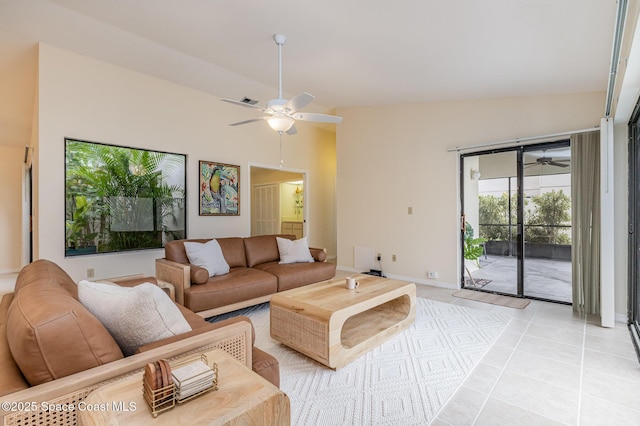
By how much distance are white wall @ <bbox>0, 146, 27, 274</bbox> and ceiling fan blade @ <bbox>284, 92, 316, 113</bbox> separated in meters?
6.88

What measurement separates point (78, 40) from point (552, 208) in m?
5.99

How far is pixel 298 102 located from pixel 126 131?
273 centimetres

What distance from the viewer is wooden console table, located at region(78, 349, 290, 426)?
846 millimetres

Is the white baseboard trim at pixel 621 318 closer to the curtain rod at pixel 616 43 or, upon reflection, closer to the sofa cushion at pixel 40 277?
the curtain rod at pixel 616 43

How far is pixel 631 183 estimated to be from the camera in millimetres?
2918

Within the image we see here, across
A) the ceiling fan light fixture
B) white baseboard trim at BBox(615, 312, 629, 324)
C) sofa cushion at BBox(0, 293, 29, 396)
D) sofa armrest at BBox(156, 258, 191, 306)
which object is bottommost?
white baseboard trim at BBox(615, 312, 629, 324)

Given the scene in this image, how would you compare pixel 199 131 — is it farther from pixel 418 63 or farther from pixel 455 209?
pixel 455 209

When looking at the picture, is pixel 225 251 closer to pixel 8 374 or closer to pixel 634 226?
pixel 8 374

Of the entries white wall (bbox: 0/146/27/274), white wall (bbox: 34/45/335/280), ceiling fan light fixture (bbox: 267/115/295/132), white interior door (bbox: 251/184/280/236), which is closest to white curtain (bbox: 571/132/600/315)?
ceiling fan light fixture (bbox: 267/115/295/132)

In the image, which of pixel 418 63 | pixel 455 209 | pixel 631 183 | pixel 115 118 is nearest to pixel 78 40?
pixel 115 118

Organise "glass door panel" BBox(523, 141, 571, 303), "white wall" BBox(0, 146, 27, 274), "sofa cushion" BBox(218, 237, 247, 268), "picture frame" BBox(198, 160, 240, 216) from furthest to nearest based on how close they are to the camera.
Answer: "white wall" BBox(0, 146, 27, 274), "picture frame" BBox(198, 160, 240, 216), "sofa cushion" BBox(218, 237, 247, 268), "glass door panel" BBox(523, 141, 571, 303)

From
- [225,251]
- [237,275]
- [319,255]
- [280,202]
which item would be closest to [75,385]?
[237,275]

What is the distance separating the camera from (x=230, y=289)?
305 cm

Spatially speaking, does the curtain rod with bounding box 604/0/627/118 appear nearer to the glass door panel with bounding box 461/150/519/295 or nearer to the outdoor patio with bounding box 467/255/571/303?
the glass door panel with bounding box 461/150/519/295
